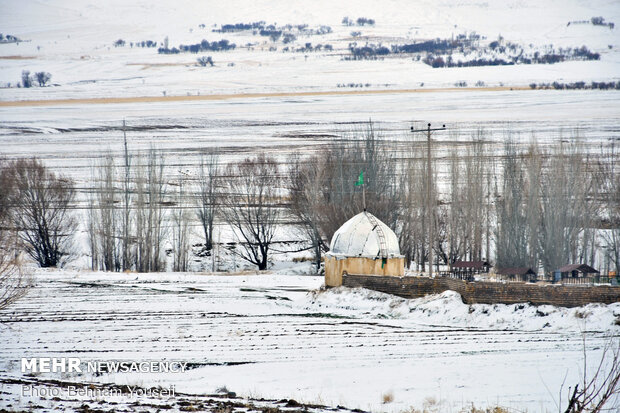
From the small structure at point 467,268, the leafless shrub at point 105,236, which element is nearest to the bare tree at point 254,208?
the leafless shrub at point 105,236

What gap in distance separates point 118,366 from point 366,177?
3343 cm

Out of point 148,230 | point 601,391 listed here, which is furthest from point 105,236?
point 601,391

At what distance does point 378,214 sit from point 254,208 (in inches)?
502

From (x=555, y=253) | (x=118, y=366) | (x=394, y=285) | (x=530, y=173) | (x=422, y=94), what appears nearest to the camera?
(x=118, y=366)

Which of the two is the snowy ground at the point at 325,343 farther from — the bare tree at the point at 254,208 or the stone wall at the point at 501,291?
the bare tree at the point at 254,208

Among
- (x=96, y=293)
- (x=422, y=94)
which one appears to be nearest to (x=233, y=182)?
(x=96, y=293)

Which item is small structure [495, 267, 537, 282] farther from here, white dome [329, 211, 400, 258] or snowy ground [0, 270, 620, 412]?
snowy ground [0, 270, 620, 412]

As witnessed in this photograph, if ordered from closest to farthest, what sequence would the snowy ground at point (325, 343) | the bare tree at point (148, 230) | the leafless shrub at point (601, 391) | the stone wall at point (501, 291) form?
the leafless shrub at point (601, 391) → the snowy ground at point (325, 343) → the stone wall at point (501, 291) → the bare tree at point (148, 230)

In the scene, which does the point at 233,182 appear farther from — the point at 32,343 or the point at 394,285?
the point at 32,343

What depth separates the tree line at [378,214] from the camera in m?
49.0

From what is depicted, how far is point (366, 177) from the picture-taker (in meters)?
53.5

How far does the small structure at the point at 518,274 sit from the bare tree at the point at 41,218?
28615 mm

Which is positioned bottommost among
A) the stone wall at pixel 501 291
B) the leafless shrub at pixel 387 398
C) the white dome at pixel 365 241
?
the leafless shrub at pixel 387 398

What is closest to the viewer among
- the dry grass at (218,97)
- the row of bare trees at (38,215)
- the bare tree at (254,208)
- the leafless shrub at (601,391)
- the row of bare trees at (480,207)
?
the leafless shrub at (601,391)
